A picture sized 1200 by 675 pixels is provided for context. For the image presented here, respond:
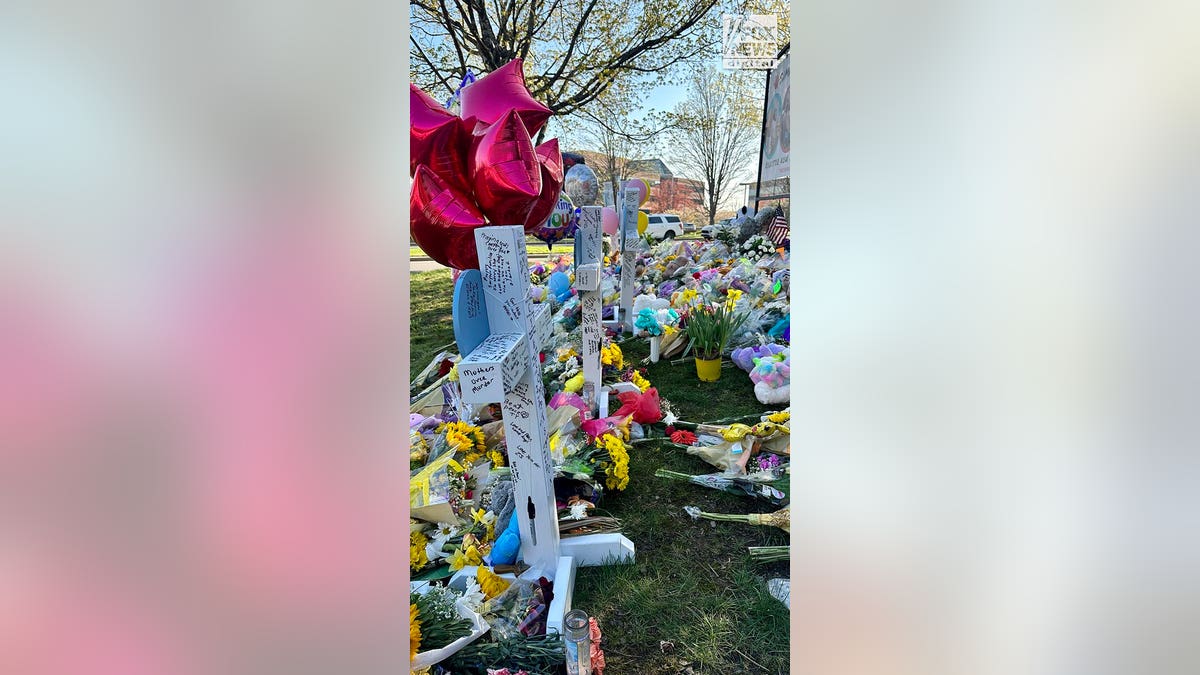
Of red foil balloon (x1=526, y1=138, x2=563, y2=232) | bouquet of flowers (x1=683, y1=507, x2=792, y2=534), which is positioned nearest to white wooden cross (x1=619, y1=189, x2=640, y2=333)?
red foil balloon (x1=526, y1=138, x2=563, y2=232)

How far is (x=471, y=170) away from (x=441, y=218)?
17 centimetres

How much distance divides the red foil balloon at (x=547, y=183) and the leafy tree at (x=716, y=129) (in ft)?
25.0

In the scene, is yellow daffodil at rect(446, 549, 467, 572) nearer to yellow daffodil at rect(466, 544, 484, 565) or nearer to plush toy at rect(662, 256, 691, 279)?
yellow daffodil at rect(466, 544, 484, 565)

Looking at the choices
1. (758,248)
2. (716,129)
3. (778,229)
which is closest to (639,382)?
(758,248)

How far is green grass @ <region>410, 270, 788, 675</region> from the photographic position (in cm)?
178

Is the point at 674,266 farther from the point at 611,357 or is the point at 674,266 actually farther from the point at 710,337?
the point at 611,357

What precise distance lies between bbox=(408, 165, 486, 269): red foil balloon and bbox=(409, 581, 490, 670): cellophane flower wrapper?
3.30 ft

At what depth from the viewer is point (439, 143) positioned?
1.81 meters

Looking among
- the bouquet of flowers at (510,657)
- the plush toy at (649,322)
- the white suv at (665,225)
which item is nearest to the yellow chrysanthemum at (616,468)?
the bouquet of flowers at (510,657)

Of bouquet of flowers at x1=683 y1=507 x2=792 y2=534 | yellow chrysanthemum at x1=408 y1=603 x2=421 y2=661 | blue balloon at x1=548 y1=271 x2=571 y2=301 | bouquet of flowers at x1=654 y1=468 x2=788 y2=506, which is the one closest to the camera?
yellow chrysanthemum at x1=408 y1=603 x2=421 y2=661
